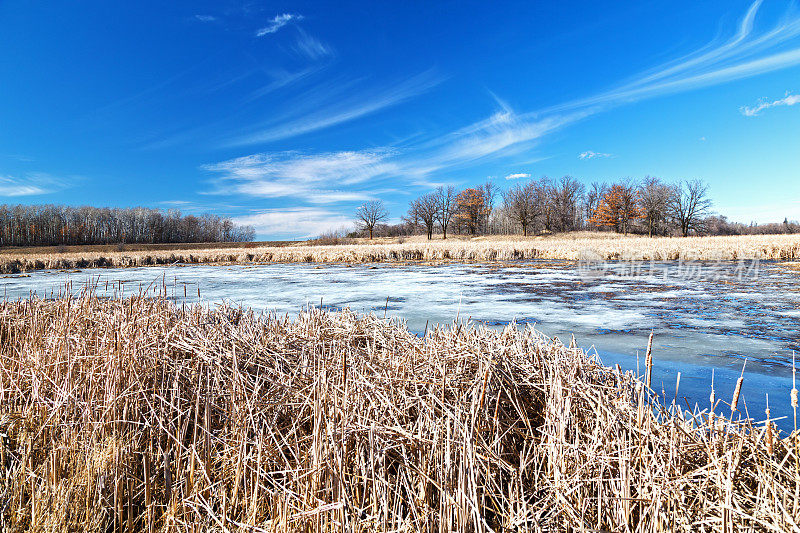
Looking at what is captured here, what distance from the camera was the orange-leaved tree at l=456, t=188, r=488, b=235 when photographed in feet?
219

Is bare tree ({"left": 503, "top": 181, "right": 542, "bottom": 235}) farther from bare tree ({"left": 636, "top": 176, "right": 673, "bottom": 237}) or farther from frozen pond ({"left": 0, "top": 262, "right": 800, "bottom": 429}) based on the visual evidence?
frozen pond ({"left": 0, "top": 262, "right": 800, "bottom": 429})

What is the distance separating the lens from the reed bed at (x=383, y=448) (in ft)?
5.36

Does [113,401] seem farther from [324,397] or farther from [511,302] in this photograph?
[511,302]

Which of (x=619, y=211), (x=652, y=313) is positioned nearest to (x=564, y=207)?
(x=619, y=211)

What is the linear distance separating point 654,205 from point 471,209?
2660cm

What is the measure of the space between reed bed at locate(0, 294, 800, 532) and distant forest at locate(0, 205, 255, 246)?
84694 mm

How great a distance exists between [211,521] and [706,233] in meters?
76.6

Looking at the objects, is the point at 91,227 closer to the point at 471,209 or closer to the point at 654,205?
the point at 471,209

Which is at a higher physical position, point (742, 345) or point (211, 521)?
point (742, 345)

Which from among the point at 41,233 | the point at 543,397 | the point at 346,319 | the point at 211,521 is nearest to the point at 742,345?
the point at 543,397

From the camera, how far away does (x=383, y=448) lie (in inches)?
76.1

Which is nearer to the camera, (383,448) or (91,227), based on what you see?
(383,448)

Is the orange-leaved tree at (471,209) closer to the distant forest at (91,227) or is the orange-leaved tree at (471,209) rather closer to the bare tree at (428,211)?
the bare tree at (428,211)

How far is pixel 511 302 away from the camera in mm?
7297
